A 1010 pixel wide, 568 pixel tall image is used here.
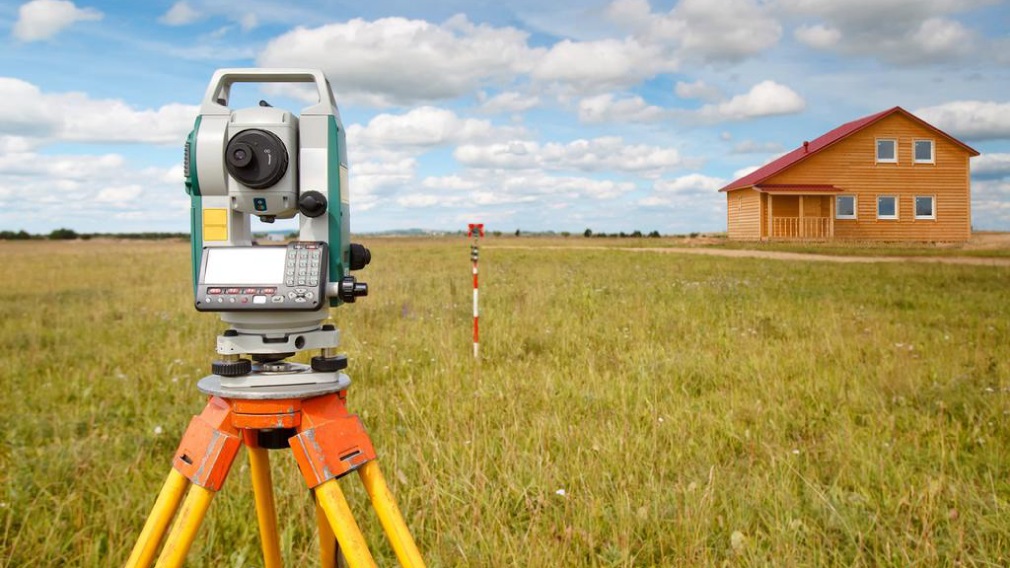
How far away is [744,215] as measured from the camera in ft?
131

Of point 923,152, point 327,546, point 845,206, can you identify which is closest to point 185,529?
point 327,546

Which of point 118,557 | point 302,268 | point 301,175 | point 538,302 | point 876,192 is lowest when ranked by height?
point 118,557

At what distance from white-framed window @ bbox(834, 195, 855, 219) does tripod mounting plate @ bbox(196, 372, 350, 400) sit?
40.1m

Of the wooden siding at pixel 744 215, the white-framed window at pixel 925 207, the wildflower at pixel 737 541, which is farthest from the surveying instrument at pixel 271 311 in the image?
the white-framed window at pixel 925 207

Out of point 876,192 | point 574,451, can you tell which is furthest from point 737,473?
point 876,192

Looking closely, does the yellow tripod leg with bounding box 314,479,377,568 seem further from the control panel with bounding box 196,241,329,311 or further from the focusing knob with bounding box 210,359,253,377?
the control panel with bounding box 196,241,329,311

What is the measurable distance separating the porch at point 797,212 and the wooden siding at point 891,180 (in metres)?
0.34

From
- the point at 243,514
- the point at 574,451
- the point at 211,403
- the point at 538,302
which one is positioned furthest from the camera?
the point at 538,302

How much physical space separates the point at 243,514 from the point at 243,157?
2198 mm

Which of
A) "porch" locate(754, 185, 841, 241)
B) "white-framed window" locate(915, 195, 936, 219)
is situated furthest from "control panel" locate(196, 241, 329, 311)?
"white-framed window" locate(915, 195, 936, 219)

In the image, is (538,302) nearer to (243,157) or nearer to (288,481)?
(288,481)

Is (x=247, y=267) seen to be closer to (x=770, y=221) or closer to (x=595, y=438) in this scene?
(x=595, y=438)

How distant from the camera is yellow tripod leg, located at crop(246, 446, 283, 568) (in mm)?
2232

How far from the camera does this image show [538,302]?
1068 cm
